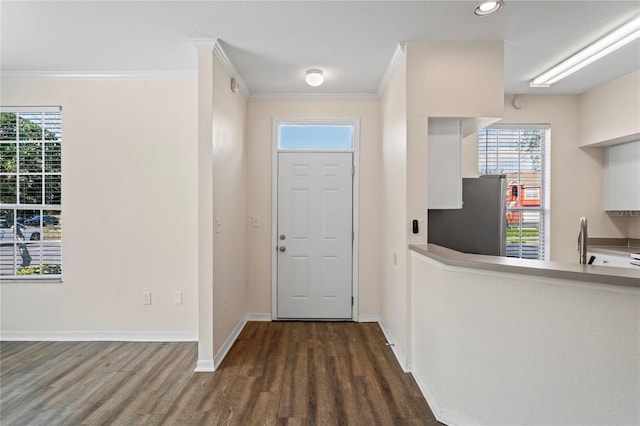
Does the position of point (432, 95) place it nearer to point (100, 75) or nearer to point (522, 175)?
point (522, 175)

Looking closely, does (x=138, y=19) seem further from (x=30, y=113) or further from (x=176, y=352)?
(x=176, y=352)

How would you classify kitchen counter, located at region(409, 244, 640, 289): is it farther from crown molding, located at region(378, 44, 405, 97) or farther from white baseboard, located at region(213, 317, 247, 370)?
white baseboard, located at region(213, 317, 247, 370)

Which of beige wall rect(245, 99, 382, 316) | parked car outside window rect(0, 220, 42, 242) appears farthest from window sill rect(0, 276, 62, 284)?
beige wall rect(245, 99, 382, 316)

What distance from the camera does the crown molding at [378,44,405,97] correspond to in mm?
2754

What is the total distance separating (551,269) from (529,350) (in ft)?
1.45

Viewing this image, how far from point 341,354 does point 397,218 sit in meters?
1.34

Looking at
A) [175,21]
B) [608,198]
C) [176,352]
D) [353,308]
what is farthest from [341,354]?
[608,198]

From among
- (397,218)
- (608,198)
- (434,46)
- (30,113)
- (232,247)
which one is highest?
(434,46)

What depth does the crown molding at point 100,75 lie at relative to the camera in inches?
129

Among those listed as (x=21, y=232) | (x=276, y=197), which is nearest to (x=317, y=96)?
(x=276, y=197)

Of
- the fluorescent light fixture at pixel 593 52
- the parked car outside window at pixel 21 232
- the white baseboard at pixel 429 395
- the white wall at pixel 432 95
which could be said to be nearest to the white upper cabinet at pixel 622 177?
the fluorescent light fixture at pixel 593 52

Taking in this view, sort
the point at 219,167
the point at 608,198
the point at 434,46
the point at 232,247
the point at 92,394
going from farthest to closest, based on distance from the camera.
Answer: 1. the point at 608,198
2. the point at 232,247
3. the point at 219,167
4. the point at 434,46
5. the point at 92,394

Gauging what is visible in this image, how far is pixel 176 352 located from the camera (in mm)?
3086

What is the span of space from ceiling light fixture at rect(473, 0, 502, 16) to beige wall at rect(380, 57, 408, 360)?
64 centimetres
